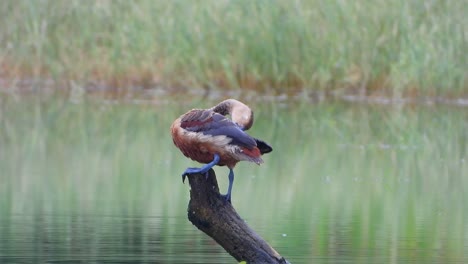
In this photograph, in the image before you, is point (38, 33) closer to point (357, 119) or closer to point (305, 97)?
point (305, 97)

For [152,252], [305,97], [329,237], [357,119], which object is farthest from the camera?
[305,97]

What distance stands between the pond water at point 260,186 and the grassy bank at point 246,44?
664mm

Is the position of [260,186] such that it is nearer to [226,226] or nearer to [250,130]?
[250,130]

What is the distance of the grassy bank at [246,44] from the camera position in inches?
650

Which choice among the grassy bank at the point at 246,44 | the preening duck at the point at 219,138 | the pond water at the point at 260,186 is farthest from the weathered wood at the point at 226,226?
the grassy bank at the point at 246,44

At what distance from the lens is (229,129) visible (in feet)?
18.2

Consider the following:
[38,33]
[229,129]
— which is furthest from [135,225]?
[38,33]

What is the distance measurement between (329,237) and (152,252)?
112 cm

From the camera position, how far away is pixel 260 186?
9.77 metres

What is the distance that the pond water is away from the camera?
7.07 metres

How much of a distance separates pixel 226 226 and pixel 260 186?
4299mm

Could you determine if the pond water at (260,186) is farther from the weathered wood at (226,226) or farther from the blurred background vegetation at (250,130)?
the weathered wood at (226,226)

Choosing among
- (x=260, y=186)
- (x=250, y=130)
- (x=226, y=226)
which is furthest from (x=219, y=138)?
(x=250, y=130)

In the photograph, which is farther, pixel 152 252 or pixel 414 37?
pixel 414 37
